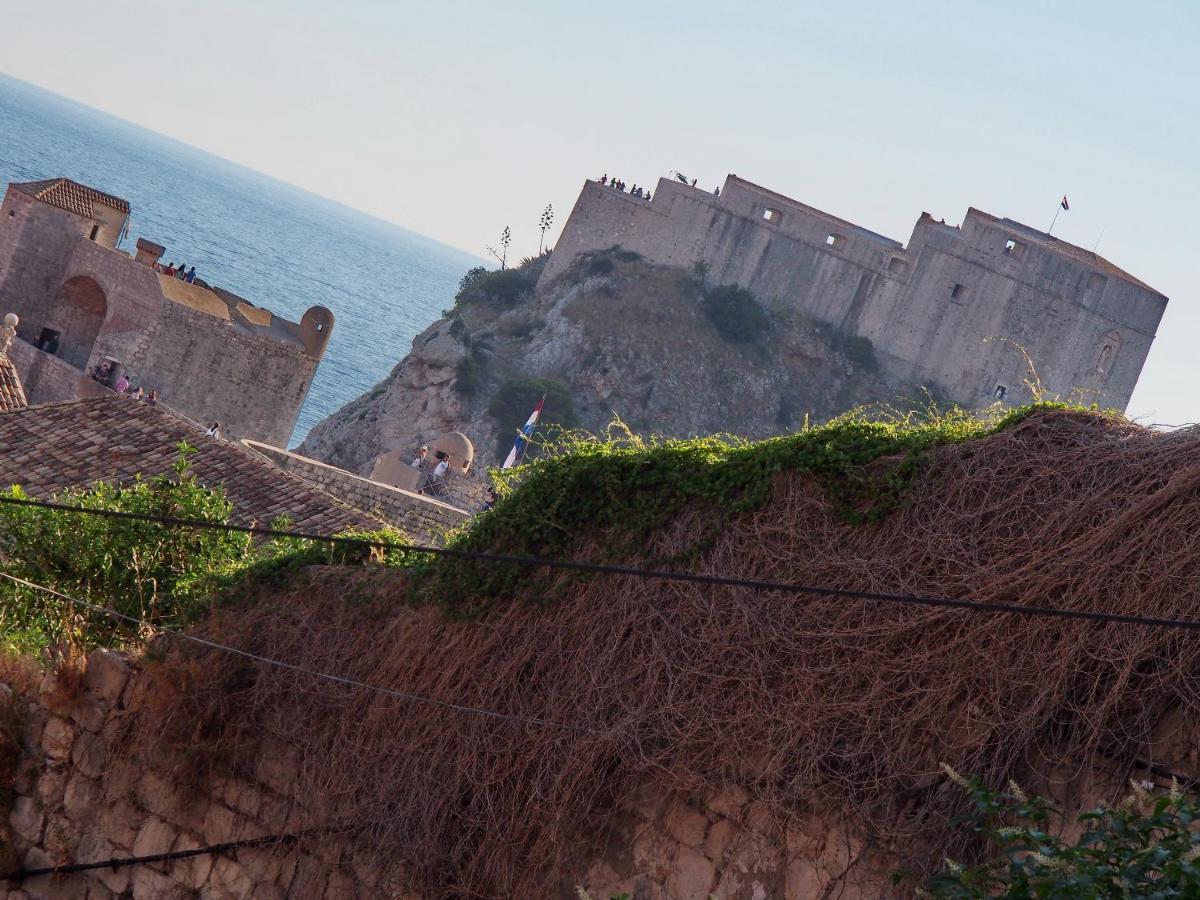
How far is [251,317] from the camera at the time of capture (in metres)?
43.6

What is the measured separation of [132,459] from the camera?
742 inches

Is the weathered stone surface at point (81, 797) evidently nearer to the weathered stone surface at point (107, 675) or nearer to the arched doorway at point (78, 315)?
the weathered stone surface at point (107, 675)

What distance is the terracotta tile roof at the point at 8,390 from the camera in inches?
907

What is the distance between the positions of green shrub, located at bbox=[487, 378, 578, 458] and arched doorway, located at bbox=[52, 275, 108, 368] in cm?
1810

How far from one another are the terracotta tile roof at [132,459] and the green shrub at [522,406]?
120ft

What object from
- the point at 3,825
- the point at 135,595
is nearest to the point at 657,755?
the point at 3,825

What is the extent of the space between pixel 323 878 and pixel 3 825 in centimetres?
269

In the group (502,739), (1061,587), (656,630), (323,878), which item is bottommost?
(323,878)

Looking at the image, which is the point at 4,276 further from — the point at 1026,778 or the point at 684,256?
the point at 1026,778

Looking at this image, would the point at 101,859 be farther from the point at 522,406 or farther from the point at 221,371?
the point at 522,406

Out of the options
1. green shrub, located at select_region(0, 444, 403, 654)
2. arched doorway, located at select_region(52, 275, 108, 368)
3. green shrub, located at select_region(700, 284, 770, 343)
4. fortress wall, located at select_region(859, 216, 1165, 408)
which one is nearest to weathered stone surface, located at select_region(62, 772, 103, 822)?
green shrub, located at select_region(0, 444, 403, 654)

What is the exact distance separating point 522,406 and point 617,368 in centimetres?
550

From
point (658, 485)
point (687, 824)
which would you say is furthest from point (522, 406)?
point (687, 824)

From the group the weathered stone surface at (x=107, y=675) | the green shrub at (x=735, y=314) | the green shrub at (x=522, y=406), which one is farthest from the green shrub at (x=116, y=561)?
the green shrub at (x=735, y=314)
